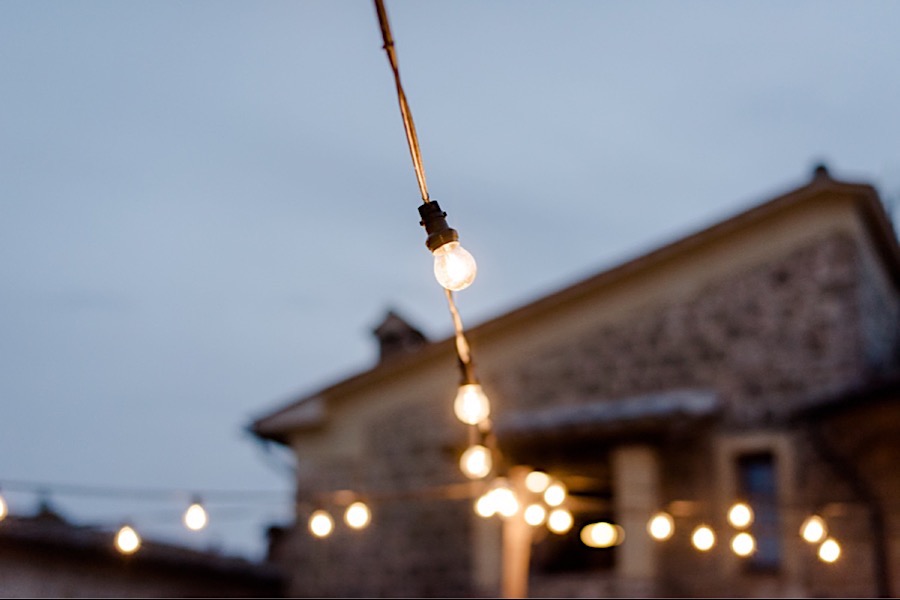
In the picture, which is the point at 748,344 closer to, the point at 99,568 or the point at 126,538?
the point at 126,538

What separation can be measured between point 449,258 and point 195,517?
5332mm

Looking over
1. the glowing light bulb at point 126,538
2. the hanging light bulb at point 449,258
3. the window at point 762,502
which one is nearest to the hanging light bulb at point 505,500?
the glowing light bulb at point 126,538

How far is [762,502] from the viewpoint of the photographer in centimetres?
1237

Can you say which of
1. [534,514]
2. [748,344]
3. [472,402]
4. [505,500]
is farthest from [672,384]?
[472,402]

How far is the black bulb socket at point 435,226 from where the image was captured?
4.95 meters

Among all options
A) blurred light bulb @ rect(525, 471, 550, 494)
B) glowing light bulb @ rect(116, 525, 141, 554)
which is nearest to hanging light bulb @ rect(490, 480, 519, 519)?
blurred light bulb @ rect(525, 471, 550, 494)

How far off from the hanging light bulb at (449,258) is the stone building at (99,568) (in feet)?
26.9

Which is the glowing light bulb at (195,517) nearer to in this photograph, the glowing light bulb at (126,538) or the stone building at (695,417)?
the glowing light bulb at (126,538)

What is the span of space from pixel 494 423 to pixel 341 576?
3.22 meters

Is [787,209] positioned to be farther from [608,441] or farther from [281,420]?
[281,420]

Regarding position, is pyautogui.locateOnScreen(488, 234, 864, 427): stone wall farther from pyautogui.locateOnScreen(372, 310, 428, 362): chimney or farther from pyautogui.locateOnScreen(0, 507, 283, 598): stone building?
pyautogui.locateOnScreen(0, 507, 283, 598): stone building

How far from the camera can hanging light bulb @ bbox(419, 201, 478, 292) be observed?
491 cm

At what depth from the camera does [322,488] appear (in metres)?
15.6

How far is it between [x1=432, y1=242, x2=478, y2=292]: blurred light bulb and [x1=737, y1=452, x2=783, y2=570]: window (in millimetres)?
8215
